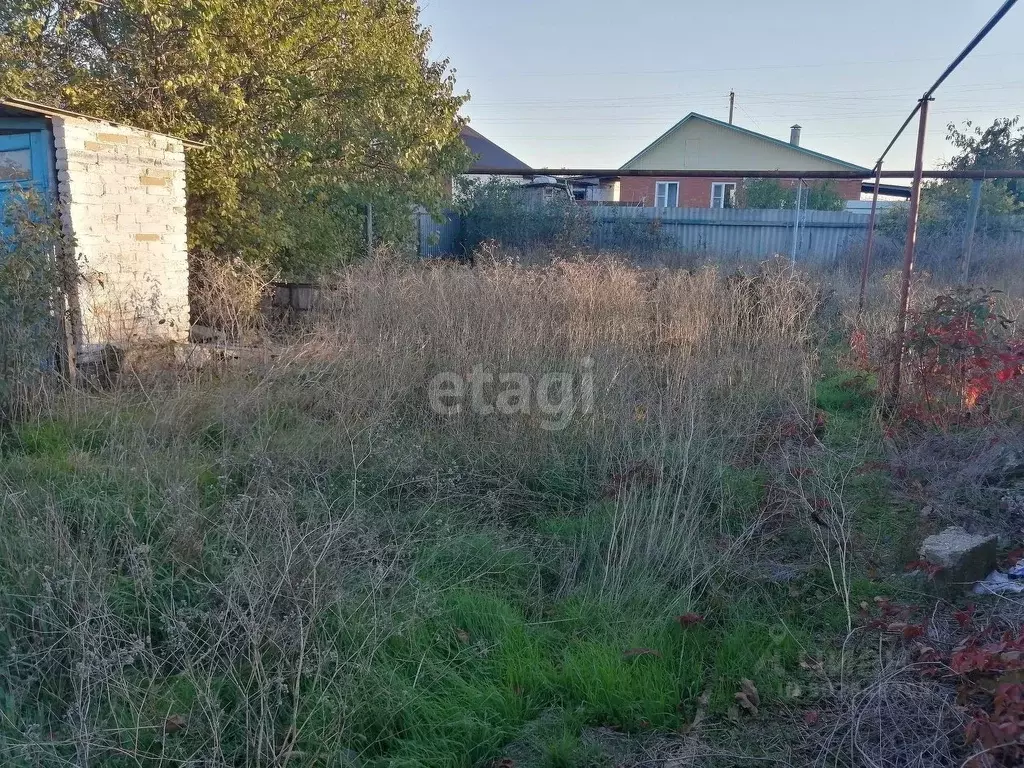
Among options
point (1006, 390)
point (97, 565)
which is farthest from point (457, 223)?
point (97, 565)

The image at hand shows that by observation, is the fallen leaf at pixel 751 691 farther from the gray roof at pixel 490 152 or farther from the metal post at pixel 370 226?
the gray roof at pixel 490 152

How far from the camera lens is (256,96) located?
8.41m

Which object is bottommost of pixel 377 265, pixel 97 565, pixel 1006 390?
pixel 97 565

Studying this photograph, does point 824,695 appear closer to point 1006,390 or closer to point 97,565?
point 97,565

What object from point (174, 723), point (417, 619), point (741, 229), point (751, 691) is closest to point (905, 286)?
point (751, 691)

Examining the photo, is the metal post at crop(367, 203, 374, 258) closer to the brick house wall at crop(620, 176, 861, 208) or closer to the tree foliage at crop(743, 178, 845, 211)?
the tree foliage at crop(743, 178, 845, 211)

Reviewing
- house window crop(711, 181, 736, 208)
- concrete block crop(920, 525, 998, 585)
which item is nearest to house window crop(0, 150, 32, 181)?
concrete block crop(920, 525, 998, 585)

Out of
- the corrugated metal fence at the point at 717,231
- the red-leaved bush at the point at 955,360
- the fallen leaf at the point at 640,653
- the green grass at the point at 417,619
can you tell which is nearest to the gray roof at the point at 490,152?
the corrugated metal fence at the point at 717,231

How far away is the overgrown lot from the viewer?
7.86ft

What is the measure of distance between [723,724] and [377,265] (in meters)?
5.84

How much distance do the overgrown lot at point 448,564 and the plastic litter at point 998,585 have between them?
1.14 ft

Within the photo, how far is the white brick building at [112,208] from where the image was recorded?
6.00m

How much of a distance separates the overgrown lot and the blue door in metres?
1.88

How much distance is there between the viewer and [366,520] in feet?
11.8
